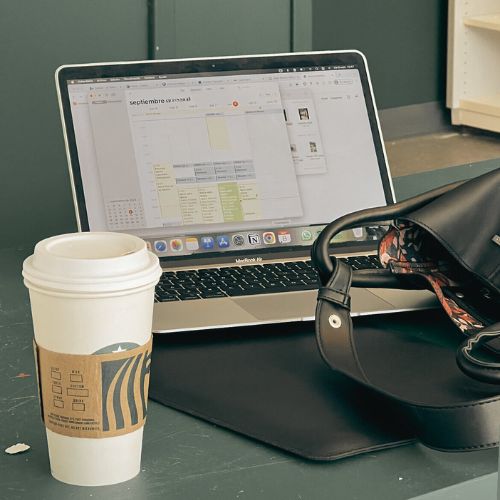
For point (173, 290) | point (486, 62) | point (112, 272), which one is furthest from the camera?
point (486, 62)

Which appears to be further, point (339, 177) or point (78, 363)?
point (339, 177)

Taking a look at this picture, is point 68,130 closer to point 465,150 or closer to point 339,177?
point 339,177

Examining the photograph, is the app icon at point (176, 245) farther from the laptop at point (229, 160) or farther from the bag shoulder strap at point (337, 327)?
the bag shoulder strap at point (337, 327)

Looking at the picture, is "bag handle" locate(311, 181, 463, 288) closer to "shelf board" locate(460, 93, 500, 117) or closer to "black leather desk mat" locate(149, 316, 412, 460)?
"black leather desk mat" locate(149, 316, 412, 460)

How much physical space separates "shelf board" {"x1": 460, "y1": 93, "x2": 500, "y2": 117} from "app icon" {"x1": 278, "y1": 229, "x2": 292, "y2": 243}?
10.3 ft

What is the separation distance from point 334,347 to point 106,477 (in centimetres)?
22

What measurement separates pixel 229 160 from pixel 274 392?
0.39 metres

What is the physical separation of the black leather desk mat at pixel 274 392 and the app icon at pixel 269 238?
186 mm

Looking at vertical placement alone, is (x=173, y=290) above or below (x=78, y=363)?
below

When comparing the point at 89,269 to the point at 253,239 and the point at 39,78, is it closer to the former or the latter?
the point at 253,239

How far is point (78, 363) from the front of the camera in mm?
709

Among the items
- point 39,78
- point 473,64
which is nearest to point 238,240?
point 39,78

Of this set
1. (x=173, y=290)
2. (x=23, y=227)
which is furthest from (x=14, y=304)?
(x=23, y=227)

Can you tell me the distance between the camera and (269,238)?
1193 millimetres
